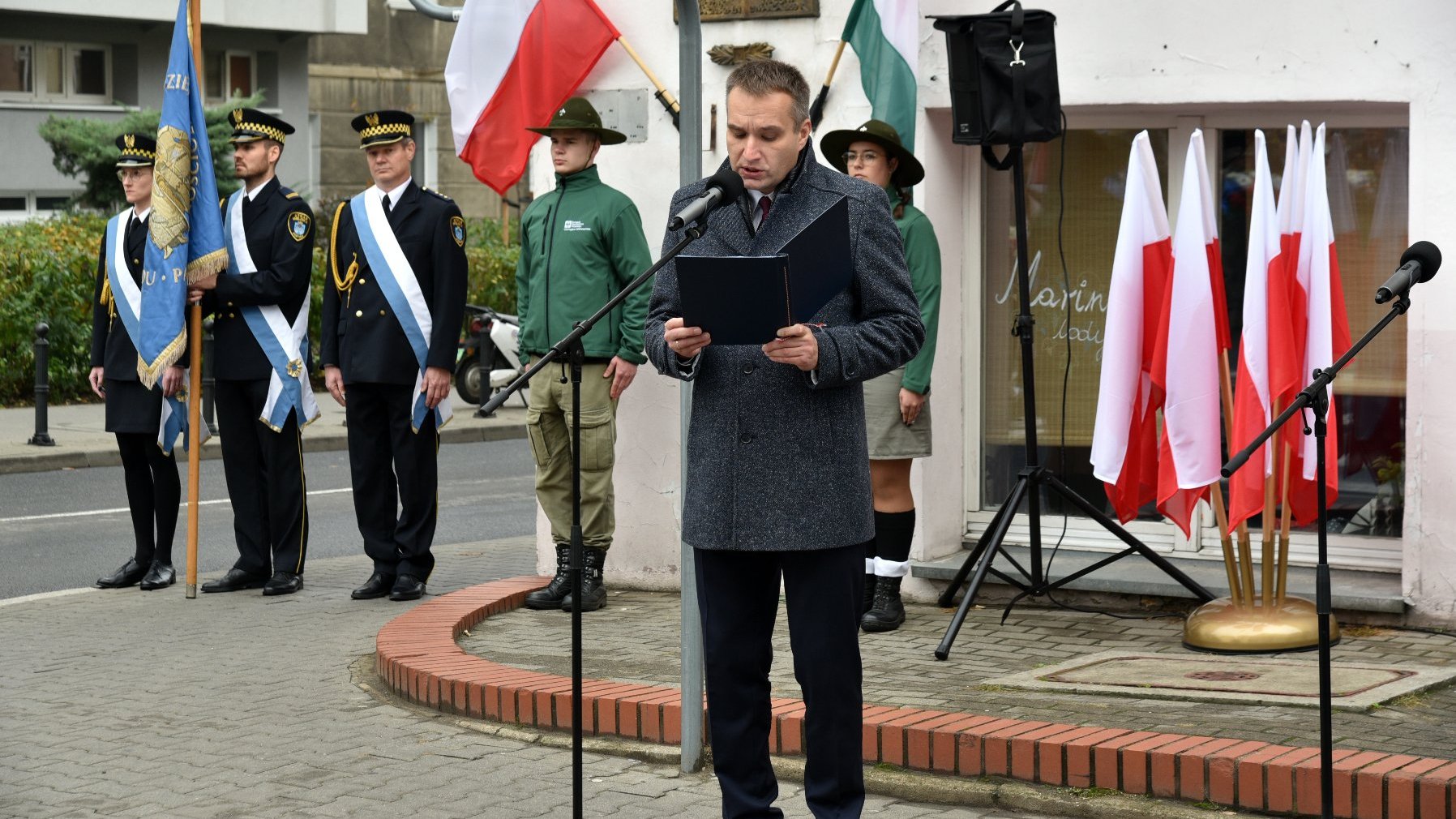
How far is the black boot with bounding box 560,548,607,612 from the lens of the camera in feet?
27.3

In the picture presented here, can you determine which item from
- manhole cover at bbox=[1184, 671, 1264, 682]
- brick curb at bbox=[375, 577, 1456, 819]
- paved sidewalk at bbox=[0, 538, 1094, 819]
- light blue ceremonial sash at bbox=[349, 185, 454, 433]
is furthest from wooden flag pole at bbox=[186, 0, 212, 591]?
manhole cover at bbox=[1184, 671, 1264, 682]

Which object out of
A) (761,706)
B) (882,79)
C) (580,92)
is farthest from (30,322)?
(761,706)

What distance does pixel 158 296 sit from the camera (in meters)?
9.09

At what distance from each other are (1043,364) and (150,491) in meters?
4.56

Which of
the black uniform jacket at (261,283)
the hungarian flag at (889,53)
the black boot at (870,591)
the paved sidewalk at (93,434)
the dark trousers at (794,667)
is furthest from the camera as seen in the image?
the paved sidewalk at (93,434)

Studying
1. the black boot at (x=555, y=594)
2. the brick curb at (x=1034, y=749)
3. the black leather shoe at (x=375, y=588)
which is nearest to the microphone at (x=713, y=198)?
the brick curb at (x=1034, y=749)

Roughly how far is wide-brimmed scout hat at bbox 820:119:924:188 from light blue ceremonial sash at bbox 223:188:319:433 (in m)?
3.08

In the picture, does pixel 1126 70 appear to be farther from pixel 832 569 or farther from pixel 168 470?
pixel 168 470

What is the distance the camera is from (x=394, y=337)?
28.9ft

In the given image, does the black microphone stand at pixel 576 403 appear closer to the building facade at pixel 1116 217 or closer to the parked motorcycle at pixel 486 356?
the building facade at pixel 1116 217

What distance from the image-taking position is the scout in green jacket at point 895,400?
7.43 meters

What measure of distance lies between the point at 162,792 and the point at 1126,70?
15.6ft

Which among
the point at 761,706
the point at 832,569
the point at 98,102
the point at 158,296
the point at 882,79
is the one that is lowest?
the point at 761,706

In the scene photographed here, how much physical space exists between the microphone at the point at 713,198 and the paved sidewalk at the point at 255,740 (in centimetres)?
185
